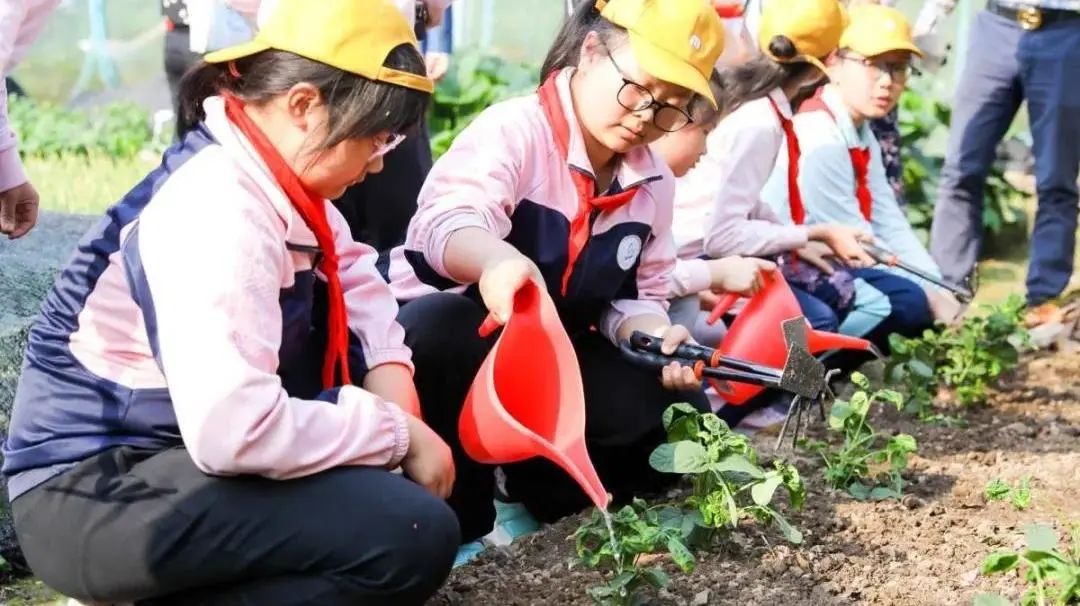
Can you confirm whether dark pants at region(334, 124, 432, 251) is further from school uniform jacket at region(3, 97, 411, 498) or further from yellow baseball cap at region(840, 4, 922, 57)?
school uniform jacket at region(3, 97, 411, 498)

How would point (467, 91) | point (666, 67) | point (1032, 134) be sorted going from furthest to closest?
point (467, 91)
point (1032, 134)
point (666, 67)

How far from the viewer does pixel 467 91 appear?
23.0ft

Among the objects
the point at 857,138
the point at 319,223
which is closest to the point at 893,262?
the point at 857,138

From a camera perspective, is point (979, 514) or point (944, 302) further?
point (944, 302)

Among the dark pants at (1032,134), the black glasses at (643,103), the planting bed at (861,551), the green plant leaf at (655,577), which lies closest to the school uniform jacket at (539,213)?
the black glasses at (643,103)

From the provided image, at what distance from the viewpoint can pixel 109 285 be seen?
1978 mm

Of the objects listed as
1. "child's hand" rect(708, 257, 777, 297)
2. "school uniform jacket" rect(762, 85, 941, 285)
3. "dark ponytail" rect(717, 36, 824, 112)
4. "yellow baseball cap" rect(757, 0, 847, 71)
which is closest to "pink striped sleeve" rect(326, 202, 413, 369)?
"child's hand" rect(708, 257, 777, 297)

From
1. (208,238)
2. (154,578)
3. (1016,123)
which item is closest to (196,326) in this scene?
(208,238)

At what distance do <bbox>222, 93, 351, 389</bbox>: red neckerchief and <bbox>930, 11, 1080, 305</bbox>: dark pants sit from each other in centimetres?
367

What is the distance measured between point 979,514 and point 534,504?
0.93m

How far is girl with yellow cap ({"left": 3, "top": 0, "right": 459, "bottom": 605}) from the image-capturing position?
6.18ft

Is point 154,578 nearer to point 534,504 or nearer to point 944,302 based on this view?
point 534,504

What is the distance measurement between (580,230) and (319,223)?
83cm

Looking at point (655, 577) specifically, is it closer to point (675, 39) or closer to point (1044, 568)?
point (1044, 568)
